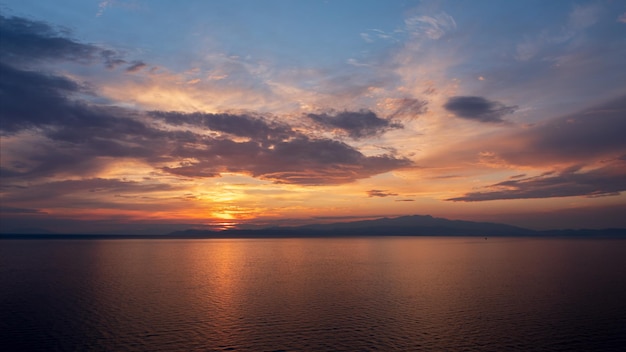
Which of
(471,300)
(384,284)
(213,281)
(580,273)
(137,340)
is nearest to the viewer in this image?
(137,340)

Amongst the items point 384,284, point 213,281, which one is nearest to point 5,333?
point 213,281

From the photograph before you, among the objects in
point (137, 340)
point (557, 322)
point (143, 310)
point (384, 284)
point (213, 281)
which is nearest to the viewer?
point (137, 340)

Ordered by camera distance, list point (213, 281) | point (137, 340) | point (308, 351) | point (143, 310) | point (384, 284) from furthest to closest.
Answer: point (213, 281) < point (384, 284) < point (143, 310) < point (137, 340) < point (308, 351)

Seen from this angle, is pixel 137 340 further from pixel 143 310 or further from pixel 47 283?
pixel 47 283

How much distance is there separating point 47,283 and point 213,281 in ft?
99.4

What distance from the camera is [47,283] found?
8112 centimetres

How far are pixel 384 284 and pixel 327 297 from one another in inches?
699

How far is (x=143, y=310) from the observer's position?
2184 inches

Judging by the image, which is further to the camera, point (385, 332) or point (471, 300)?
point (471, 300)

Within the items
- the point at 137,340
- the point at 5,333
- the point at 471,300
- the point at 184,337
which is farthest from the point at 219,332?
the point at 471,300

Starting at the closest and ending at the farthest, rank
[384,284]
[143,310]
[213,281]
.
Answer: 1. [143,310]
2. [384,284]
3. [213,281]

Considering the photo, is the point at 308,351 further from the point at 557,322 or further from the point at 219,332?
the point at 557,322

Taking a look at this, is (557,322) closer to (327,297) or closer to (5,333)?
(327,297)

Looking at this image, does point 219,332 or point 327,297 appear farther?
point 327,297
